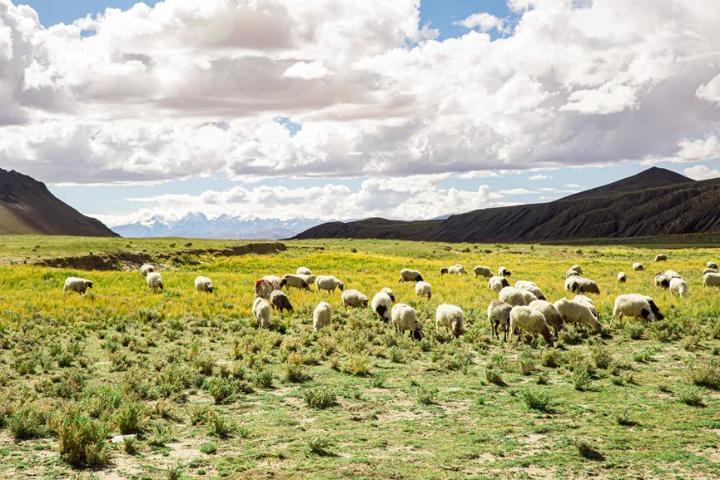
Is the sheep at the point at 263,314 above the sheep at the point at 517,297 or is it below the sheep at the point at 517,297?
below

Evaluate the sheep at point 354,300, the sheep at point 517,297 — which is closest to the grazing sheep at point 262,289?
the sheep at point 354,300

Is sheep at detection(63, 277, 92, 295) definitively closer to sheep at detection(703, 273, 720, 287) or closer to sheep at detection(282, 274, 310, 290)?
sheep at detection(282, 274, 310, 290)

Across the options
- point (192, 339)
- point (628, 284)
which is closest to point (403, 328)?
point (192, 339)

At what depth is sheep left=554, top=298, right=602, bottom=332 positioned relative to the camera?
74.3 ft

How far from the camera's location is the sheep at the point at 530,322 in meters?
20.5

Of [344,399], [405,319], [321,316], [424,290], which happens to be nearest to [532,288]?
[424,290]

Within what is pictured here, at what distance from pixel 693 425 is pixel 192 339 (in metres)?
16.8

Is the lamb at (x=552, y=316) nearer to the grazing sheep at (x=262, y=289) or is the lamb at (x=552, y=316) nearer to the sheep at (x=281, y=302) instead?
the sheep at (x=281, y=302)

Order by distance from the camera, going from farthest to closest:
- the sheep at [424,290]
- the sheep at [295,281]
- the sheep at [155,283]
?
the sheep at [295,281]
the sheep at [155,283]
the sheep at [424,290]

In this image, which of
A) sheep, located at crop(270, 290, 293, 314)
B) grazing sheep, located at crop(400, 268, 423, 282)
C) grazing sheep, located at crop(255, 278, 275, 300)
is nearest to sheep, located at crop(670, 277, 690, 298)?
grazing sheep, located at crop(400, 268, 423, 282)

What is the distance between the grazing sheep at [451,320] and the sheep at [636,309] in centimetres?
711

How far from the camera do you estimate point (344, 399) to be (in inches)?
578

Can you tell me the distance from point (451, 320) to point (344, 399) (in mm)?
8668

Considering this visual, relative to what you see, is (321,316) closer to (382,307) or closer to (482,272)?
(382,307)
